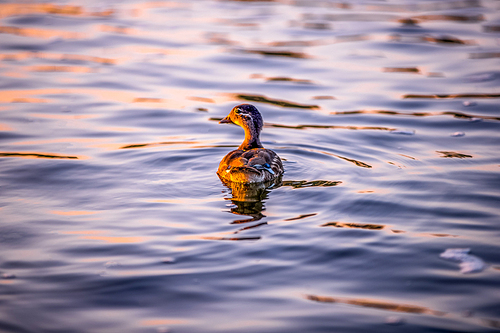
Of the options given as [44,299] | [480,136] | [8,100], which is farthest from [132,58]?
[44,299]

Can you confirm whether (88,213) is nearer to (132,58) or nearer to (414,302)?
(414,302)

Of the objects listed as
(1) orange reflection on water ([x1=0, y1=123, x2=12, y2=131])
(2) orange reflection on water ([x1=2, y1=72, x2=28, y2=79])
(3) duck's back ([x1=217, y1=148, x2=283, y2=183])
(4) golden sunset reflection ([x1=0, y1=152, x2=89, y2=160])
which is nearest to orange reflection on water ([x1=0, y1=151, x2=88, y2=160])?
(4) golden sunset reflection ([x1=0, y1=152, x2=89, y2=160])

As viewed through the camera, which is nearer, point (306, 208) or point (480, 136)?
point (306, 208)

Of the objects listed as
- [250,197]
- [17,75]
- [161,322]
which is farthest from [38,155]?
[161,322]

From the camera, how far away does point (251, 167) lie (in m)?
7.90

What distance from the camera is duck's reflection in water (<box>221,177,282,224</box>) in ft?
23.4

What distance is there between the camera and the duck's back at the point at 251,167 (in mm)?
7926

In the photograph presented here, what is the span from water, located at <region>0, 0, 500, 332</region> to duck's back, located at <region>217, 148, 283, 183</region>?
1.00ft

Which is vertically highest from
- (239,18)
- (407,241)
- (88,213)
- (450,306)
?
(239,18)

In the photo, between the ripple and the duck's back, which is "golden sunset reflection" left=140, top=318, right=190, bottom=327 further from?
the ripple

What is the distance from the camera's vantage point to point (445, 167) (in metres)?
8.62

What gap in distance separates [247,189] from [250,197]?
29cm

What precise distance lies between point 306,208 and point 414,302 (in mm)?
2247

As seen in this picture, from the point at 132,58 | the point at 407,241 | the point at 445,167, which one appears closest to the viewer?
the point at 407,241
